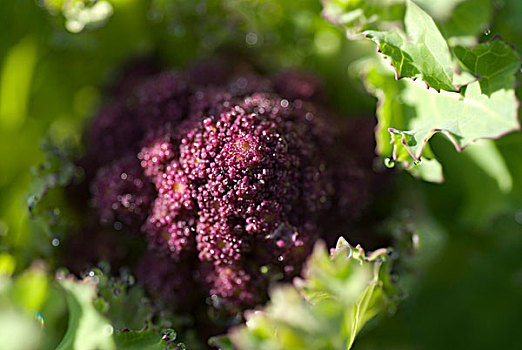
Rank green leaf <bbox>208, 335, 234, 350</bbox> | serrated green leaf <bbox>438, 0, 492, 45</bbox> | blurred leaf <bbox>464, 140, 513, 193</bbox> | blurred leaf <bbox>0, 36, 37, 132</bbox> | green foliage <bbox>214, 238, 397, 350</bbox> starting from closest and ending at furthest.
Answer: green foliage <bbox>214, 238, 397, 350</bbox>
green leaf <bbox>208, 335, 234, 350</bbox>
serrated green leaf <bbox>438, 0, 492, 45</bbox>
blurred leaf <bbox>464, 140, 513, 193</bbox>
blurred leaf <bbox>0, 36, 37, 132</bbox>

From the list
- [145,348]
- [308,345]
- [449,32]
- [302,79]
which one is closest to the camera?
[308,345]

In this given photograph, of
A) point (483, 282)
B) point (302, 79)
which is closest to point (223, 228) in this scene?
point (302, 79)

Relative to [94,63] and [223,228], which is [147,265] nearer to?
[223,228]

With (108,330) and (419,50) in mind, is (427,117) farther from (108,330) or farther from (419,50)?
(108,330)

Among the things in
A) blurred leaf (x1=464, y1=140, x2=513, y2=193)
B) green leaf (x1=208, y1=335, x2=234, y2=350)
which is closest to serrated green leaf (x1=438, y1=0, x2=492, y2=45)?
blurred leaf (x1=464, y1=140, x2=513, y2=193)

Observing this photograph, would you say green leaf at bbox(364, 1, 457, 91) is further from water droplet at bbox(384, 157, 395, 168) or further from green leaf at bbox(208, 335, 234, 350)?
green leaf at bbox(208, 335, 234, 350)

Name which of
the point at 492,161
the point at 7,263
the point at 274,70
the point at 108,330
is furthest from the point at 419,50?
the point at 7,263

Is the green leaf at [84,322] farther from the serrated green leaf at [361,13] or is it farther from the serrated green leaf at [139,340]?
the serrated green leaf at [361,13]

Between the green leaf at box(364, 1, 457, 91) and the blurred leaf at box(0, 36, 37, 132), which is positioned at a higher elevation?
the green leaf at box(364, 1, 457, 91)
